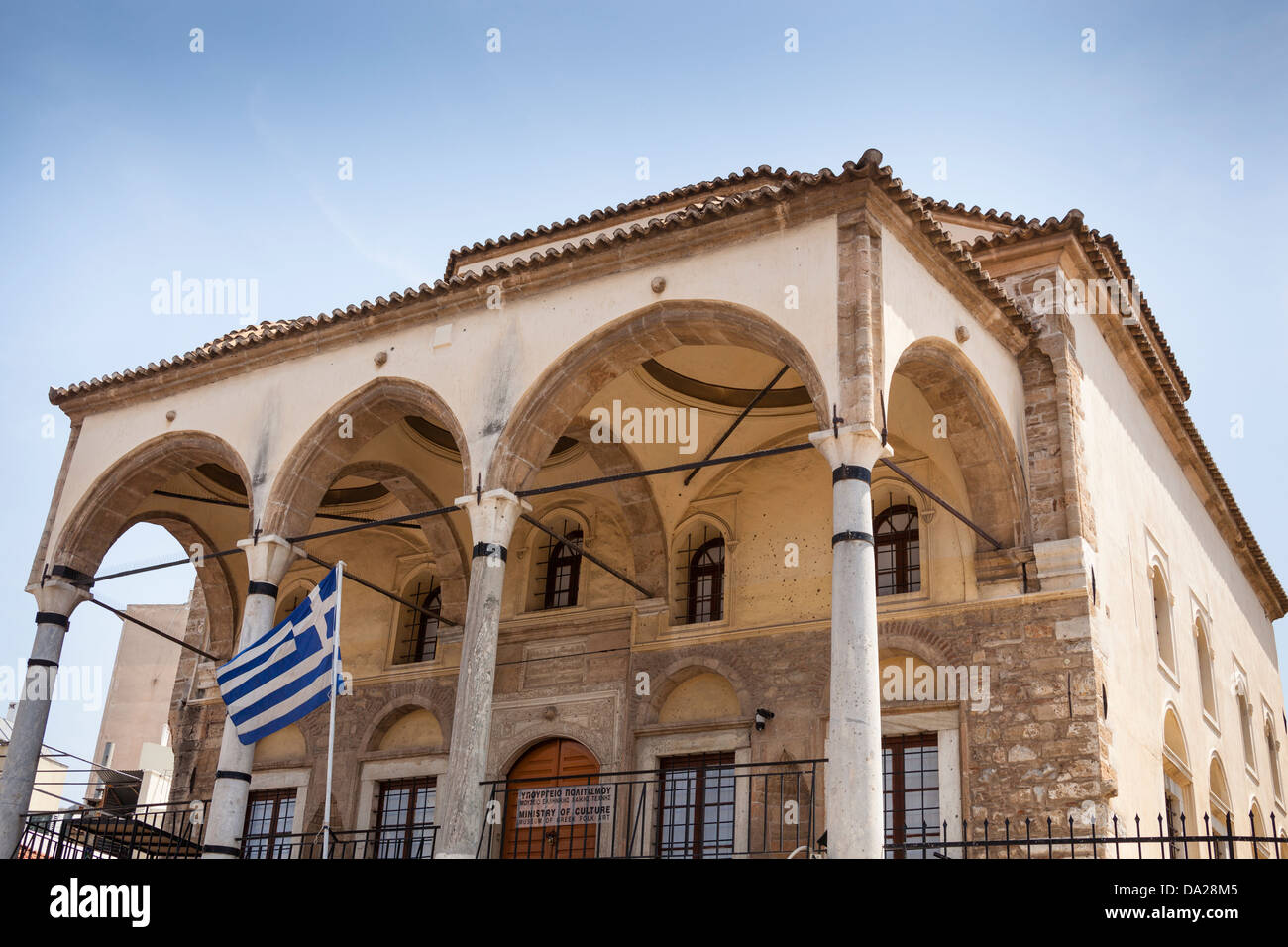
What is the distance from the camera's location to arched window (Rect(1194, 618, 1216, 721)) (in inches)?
664

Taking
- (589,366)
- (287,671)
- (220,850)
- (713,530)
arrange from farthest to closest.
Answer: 1. (713,530)
2. (589,366)
3. (220,850)
4. (287,671)

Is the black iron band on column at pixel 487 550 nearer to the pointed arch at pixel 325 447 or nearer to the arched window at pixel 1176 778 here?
the pointed arch at pixel 325 447

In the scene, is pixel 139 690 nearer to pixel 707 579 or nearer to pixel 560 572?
pixel 560 572

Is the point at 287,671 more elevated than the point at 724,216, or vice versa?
the point at 724,216

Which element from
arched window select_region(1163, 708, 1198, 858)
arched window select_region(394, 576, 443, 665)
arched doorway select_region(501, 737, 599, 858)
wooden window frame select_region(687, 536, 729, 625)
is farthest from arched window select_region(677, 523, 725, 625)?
arched window select_region(1163, 708, 1198, 858)

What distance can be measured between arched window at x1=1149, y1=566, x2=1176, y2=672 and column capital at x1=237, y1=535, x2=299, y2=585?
9718 mm

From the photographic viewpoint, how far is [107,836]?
14.7 metres

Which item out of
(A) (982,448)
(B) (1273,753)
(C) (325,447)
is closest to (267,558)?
(C) (325,447)

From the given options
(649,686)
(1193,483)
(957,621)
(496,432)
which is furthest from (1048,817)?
(1193,483)

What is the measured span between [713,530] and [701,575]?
55 cm

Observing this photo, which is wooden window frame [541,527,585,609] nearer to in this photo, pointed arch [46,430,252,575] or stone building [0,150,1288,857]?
stone building [0,150,1288,857]

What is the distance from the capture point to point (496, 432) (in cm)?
1212
